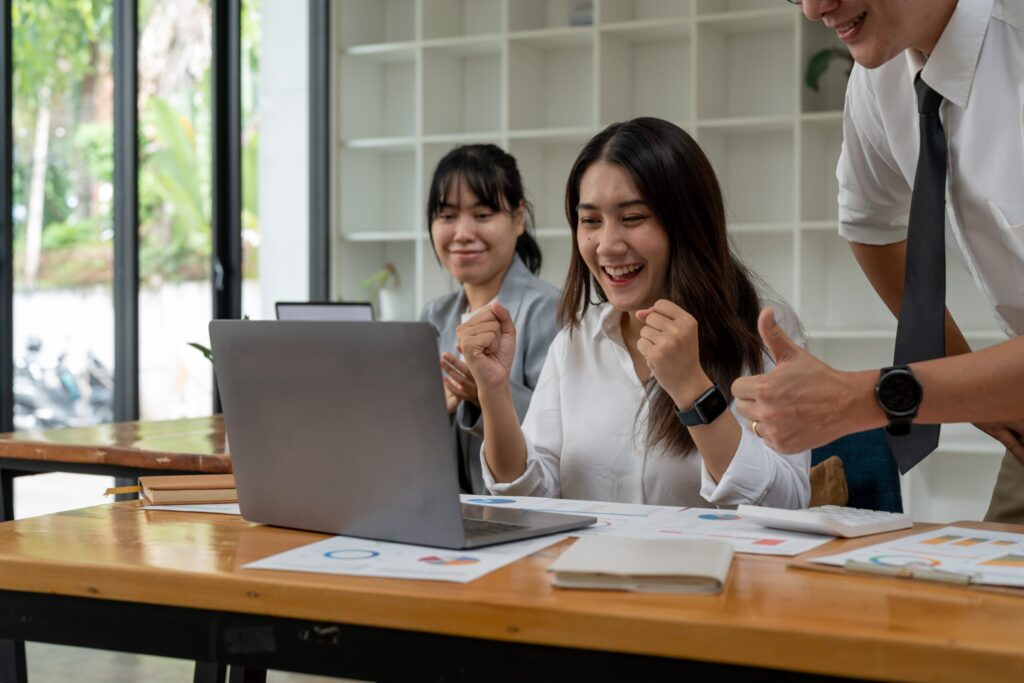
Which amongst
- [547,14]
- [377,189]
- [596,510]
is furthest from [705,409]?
[377,189]

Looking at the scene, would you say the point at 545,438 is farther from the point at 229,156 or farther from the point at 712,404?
the point at 229,156

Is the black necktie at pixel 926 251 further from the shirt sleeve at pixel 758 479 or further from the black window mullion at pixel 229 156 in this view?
the black window mullion at pixel 229 156

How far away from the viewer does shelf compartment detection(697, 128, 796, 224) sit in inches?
180

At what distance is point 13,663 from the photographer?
2.52 metres

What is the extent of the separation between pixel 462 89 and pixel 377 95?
412 mm

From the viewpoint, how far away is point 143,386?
4.31 meters

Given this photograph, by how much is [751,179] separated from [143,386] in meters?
2.41

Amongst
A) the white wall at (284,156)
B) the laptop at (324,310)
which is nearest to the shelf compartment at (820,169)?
the laptop at (324,310)

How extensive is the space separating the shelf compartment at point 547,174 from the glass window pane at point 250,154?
109 centimetres

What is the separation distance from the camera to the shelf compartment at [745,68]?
14.7ft

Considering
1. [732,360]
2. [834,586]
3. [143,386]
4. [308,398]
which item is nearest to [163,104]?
[143,386]

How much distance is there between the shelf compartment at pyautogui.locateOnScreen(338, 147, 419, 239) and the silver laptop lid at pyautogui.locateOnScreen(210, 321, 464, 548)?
3.88m

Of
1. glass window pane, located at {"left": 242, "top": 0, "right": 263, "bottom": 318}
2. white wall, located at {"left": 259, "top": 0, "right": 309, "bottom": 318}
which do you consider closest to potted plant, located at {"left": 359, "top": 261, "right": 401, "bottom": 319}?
white wall, located at {"left": 259, "top": 0, "right": 309, "bottom": 318}

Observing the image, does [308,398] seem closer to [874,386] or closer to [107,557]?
[107,557]
